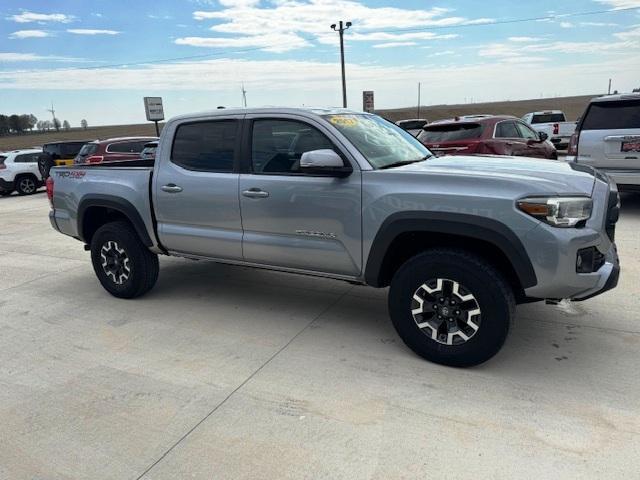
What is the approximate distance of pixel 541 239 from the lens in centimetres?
308

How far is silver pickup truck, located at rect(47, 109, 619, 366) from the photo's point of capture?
316 centimetres

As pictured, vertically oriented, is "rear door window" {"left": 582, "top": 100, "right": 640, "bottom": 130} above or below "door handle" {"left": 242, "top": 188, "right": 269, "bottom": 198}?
above

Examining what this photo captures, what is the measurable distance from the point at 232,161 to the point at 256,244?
0.74 m

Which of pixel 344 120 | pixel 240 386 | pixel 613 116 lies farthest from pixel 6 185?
pixel 613 116

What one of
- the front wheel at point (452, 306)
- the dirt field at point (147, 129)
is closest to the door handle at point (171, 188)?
the front wheel at point (452, 306)

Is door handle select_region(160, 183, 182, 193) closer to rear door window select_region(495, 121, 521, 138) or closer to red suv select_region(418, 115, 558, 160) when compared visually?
red suv select_region(418, 115, 558, 160)

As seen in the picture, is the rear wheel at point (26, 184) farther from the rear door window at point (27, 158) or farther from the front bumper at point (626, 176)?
the front bumper at point (626, 176)

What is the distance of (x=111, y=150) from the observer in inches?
597

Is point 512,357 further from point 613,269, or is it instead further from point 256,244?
point 256,244

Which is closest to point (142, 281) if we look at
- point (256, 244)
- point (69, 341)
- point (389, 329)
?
point (69, 341)

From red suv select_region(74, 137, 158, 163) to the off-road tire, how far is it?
3633 millimetres

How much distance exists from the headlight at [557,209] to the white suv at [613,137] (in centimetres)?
521

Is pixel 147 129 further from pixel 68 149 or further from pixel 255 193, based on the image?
pixel 255 193

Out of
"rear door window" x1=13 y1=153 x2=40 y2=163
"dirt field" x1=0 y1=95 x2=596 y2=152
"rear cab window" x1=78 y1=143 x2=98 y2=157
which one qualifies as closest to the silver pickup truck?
"rear cab window" x1=78 y1=143 x2=98 y2=157
